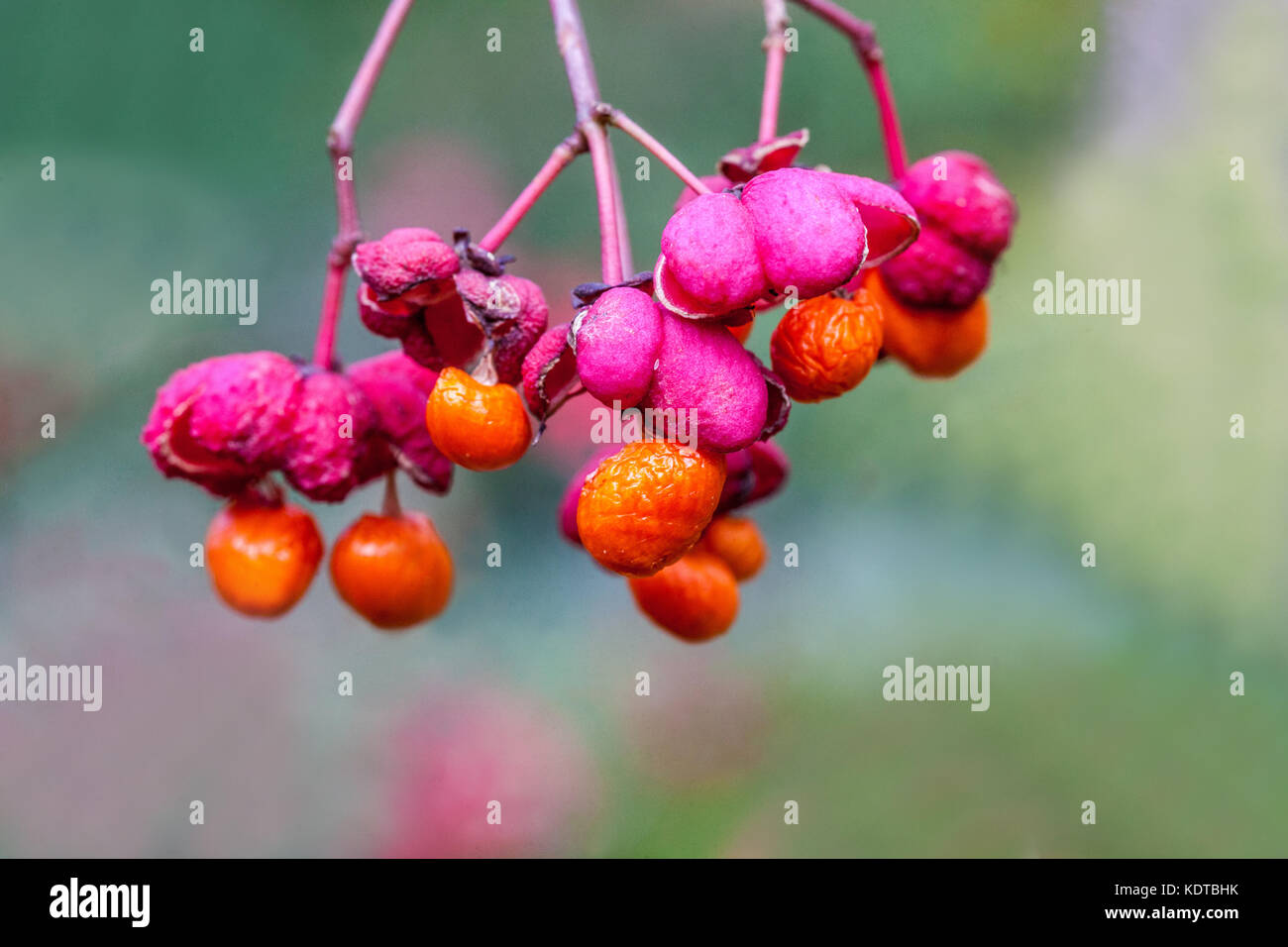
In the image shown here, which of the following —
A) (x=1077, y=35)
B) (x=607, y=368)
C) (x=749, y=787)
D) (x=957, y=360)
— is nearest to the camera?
(x=607, y=368)

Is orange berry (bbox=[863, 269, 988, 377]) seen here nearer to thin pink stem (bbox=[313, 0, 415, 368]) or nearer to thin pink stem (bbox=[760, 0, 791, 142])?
thin pink stem (bbox=[760, 0, 791, 142])

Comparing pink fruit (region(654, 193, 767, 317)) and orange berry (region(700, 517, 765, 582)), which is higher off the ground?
pink fruit (region(654, 193, 767, 317))

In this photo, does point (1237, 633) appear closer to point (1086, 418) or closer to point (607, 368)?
point (1086, 418)

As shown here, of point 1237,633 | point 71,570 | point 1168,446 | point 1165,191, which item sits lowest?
point 1237,633

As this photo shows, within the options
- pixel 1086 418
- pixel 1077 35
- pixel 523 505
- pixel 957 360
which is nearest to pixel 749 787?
pixel 523 505

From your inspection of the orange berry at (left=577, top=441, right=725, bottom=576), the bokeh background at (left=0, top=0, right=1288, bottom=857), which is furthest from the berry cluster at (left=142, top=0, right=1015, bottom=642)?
the bokeh background at (left=0, top=0, right=1288, bottom=857)

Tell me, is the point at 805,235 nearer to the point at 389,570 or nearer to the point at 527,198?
the point at 527,198

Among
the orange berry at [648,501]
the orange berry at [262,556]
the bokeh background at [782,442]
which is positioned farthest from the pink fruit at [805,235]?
the bokeh background at [782,442]
